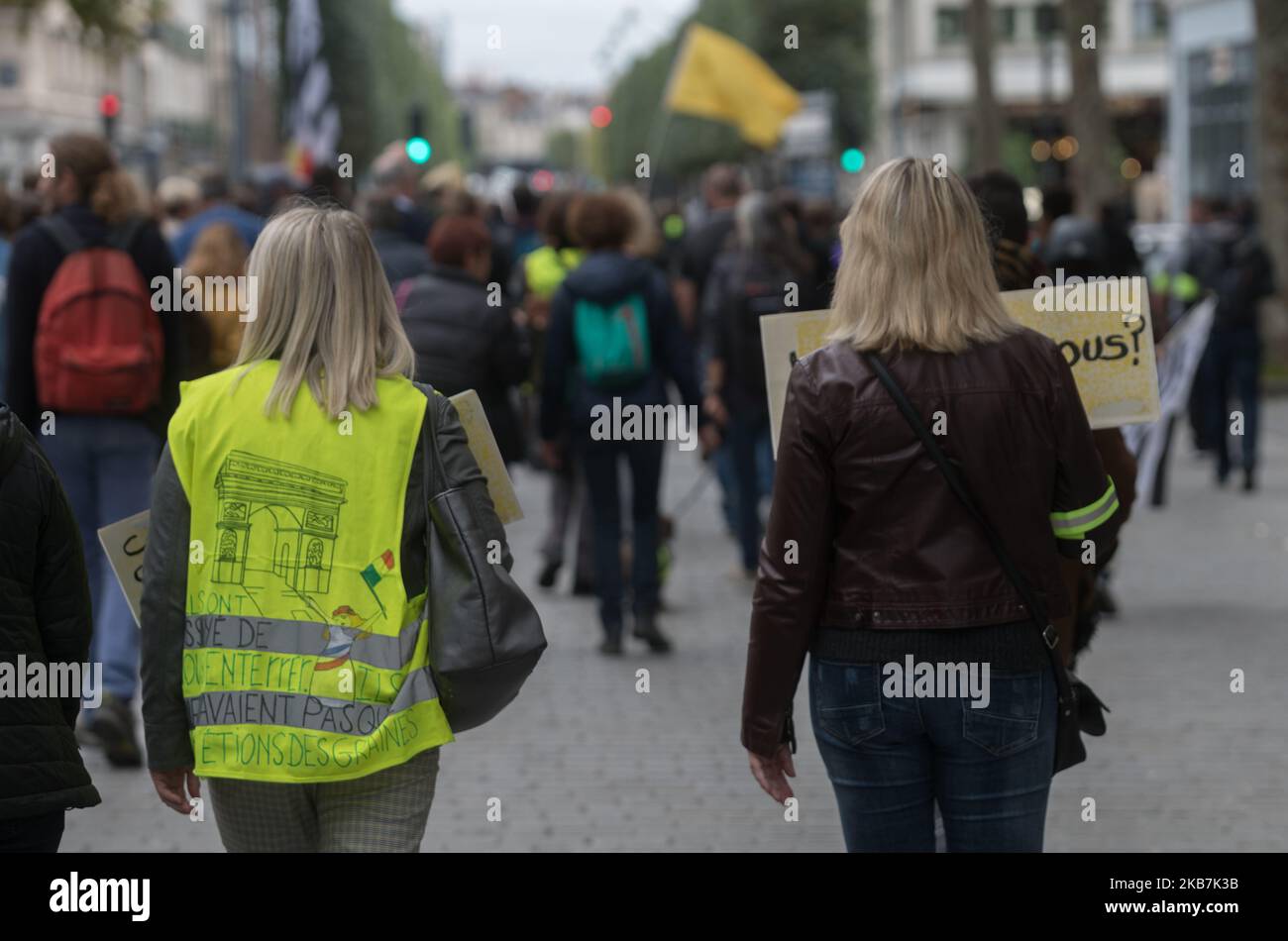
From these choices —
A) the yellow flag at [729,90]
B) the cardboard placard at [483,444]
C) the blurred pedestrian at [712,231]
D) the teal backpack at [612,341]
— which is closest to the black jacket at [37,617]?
the cardboard placard at [483,444]

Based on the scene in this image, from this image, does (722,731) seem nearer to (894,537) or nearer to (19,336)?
(19,336)

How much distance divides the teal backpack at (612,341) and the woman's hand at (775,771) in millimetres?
5289

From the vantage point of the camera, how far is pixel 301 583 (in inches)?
148

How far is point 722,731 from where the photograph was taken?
26.3 ft

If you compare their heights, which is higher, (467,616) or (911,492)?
(911,492)

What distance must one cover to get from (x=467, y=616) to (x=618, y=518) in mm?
5754

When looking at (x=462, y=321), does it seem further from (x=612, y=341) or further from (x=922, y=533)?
(x=922, y=533)

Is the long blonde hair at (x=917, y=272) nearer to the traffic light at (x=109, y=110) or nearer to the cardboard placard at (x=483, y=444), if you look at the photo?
the cardboard placard at (x=483, y=444)

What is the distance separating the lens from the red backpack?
7.41 meters

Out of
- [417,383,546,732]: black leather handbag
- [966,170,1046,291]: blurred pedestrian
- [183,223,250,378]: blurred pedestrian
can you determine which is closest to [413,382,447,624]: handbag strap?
[417,383,546,732]: black leather handbag

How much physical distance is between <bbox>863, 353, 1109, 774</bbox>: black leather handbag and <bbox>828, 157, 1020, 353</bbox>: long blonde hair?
0.10 meters

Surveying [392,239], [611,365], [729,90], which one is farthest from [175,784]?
[729,90]
